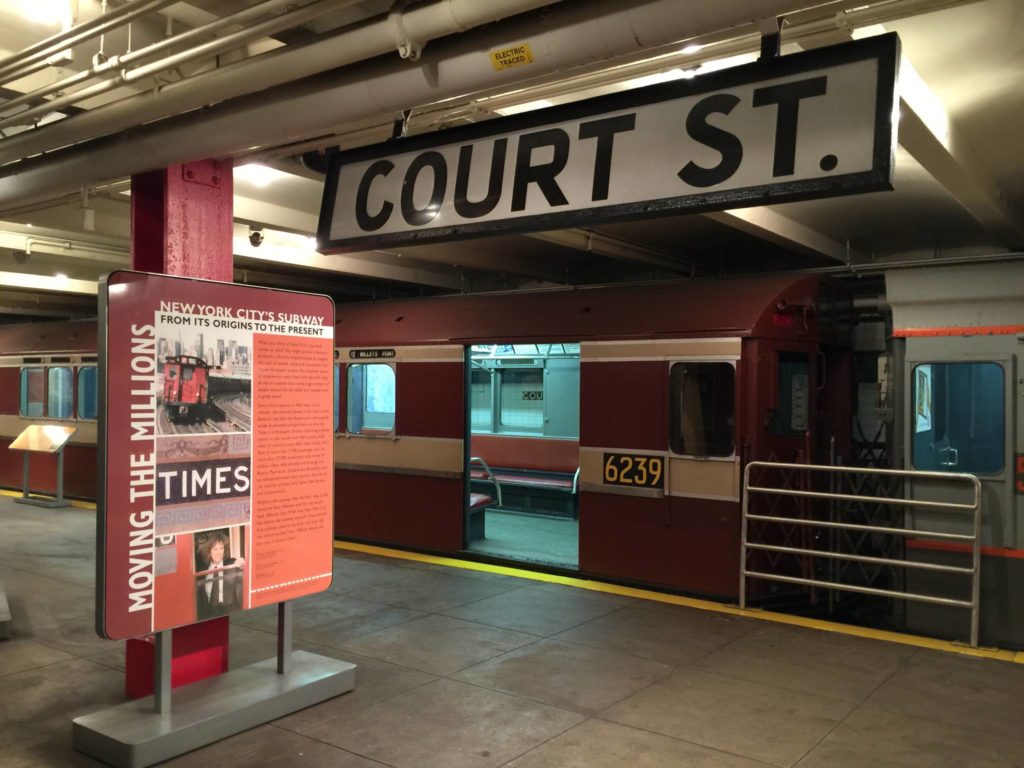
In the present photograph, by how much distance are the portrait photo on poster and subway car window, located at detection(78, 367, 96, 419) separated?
965 centimetres

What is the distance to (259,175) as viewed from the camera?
21.7 feet

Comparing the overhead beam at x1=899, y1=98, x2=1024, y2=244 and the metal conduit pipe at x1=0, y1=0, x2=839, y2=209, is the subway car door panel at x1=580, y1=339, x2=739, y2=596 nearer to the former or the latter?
the overhead beam at x1=899, y1=98, x2=1024, y2=244

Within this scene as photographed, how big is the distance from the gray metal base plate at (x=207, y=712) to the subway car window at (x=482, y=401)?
880cm

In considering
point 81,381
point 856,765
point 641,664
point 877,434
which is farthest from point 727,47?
point 81,381

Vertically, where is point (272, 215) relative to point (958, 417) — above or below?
above

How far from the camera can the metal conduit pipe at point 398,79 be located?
2.78 m

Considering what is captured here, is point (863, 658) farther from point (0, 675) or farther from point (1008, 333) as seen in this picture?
point (0, 675)

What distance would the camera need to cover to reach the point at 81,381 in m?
12.8

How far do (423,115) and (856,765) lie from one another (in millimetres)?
3862

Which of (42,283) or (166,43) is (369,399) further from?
(166,43)

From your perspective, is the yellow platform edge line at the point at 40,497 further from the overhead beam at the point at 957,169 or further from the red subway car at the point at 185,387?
the overhead beam at the point at 957,169

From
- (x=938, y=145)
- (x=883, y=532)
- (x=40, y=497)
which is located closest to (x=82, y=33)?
(x=938, y=145)

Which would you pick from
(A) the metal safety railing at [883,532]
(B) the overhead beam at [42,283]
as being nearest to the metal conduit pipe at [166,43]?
(A) the metal safety railing at [883,532]

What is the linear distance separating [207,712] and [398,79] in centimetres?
325
